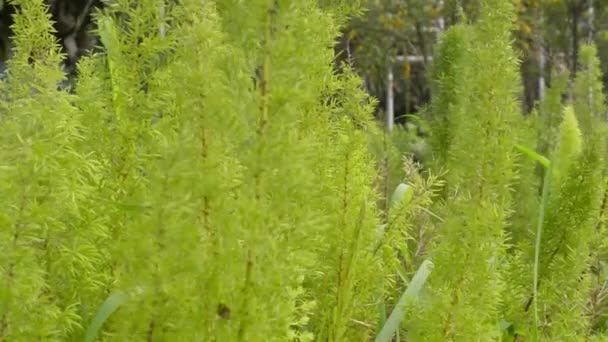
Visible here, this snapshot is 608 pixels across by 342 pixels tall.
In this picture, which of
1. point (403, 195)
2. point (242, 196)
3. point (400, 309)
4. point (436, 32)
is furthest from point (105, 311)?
point (436, 32)

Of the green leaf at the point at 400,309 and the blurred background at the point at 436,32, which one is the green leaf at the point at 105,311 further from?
the blurred background at the point at 436,32

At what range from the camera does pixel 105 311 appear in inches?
33.0

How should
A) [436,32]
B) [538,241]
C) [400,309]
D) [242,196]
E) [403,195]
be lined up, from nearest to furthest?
[242,196] < [400,309] < [538,241] < [403,195] < [436,32]

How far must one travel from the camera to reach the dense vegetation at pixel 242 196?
0.74 m

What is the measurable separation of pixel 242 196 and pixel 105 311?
19cm

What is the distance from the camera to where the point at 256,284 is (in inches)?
29.2

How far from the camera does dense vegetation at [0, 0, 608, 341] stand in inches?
29.2

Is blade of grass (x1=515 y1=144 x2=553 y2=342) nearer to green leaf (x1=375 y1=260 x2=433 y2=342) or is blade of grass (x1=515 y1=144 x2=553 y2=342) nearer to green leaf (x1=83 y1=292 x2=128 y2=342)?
green leaf (x1=375 y1=260 x2=433 y2=342)

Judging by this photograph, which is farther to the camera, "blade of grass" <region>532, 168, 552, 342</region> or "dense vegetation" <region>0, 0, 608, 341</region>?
"blade of grass" <region>532, 168, 552, 342</region>

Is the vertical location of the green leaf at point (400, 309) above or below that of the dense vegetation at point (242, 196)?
below

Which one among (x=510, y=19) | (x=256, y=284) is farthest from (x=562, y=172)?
(x=256, y=284)

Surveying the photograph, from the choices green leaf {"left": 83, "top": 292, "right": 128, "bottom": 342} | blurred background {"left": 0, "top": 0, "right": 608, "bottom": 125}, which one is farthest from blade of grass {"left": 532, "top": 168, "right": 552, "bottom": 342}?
blurred background {"left": 0, "top": 0, "right": 608, "bottom": 125}

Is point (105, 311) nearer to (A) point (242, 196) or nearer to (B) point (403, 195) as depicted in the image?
(A) point (242, 196)

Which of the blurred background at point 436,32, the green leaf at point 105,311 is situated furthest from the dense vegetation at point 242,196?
the blurred background at point 436,32
